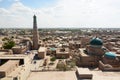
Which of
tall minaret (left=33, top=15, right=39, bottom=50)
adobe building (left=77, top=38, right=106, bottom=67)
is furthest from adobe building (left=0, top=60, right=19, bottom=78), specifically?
tall minaret (left=33, top=15, right=39, bottom=50)

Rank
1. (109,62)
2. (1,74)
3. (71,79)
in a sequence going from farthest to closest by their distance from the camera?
(109,62)
(1,74)
(71,79)

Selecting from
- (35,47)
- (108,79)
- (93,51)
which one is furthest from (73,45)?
(108,79)

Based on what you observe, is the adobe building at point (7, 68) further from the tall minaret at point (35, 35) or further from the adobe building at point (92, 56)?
the tall minaret at point (35, 35)

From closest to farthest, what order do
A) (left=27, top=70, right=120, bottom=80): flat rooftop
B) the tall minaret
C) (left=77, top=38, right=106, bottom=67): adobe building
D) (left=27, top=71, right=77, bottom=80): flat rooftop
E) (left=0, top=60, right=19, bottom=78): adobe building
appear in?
(left=27, top=71, right=77, bottom=80): flat rooftop → (left=27, top=70, right=120, bottom=80): flat rooftop → (left=0, top=60, right=19, bottom=78): adobe building → (left=77, top=38, right=106, bottom=67): adobe building → the tall minaret

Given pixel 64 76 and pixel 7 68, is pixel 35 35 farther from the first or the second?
pixel 64 76

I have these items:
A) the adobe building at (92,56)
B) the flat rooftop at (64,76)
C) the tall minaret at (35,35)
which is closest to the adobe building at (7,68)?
the flat rooftop at (64,76)

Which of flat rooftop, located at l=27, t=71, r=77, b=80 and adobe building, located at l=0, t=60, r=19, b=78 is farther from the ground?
adobe building, located at l=0, t=60, r=19, b=78

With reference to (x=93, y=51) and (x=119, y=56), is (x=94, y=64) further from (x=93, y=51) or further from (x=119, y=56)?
(x=119, y=56)

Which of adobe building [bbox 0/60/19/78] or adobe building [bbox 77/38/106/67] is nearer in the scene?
adobe building [bbox 0/60/19/78]

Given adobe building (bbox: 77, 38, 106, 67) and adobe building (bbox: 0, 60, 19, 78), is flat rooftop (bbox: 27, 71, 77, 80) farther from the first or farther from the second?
adobe building (bbox: 77, 38, 106, 67)

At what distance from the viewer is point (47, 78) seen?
18828mm

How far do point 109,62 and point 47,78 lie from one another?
15.5m

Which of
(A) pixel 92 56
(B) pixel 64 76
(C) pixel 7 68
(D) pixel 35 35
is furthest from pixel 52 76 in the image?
(D) pixel 35 35

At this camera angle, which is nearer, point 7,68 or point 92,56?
point 7,68
